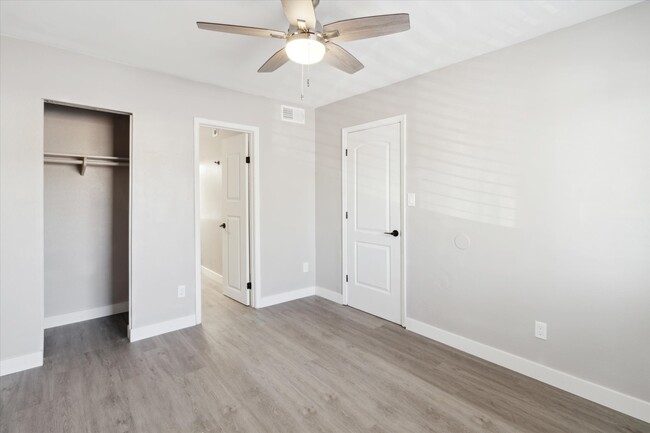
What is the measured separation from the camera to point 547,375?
7.68 ft

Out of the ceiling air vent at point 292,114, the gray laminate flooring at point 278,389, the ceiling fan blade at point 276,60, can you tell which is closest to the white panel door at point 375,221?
the gray laminate flooring at point 278,389

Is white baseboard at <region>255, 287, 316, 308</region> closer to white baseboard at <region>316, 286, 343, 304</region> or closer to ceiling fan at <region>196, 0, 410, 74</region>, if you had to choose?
white baseboard at <region>316, 286, 343, 304</region>

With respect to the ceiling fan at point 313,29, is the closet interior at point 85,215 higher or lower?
lower

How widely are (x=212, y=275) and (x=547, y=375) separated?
4.50 meters

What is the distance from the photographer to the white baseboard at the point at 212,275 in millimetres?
5019

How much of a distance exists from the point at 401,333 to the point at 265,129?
2.76m

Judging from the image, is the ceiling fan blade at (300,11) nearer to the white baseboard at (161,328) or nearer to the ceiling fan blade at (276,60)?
the ceiling fan blade at (276,60)

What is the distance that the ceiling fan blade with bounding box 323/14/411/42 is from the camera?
1671 millimetres

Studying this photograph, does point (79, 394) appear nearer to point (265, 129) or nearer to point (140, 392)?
point (140, 392)

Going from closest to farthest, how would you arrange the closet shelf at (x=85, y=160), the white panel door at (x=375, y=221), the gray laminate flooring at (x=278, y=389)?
the gray laminate flooring at (x=278, y=389)
the closet shelf at (x=85, y=160)
the white panel door at (x=375, y=221)

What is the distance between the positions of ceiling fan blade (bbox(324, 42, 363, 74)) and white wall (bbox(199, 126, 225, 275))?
9.66ft

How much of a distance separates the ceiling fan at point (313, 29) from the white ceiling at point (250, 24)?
0.27 m

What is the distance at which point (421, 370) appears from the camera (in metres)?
2.50

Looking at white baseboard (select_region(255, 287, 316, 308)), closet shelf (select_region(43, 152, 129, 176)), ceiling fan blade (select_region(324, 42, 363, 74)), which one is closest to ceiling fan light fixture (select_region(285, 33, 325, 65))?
ceiling fan blade (select_region(324, 42, 363, 74))
